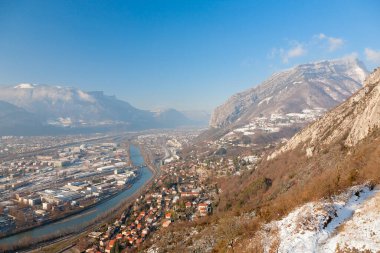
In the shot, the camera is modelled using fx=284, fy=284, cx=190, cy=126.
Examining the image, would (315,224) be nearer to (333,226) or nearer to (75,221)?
(333,226)

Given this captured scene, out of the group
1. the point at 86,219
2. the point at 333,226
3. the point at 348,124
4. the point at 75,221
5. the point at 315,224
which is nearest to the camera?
the point at 333,226

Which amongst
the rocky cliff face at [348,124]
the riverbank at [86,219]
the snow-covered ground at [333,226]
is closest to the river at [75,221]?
the riverbank at [86,219]

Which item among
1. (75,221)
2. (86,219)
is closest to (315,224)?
(86,219)

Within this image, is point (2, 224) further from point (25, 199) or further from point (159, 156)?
point (159, 156)

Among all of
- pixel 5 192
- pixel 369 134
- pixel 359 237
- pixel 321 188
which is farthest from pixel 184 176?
pixel 359 237

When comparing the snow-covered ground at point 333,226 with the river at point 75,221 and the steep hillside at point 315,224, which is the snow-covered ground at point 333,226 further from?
the river at point 75,221

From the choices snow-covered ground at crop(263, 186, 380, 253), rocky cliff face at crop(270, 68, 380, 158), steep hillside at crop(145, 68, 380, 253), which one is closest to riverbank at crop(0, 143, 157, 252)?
steep hillside at crop(145, 68, 380, 253)
